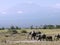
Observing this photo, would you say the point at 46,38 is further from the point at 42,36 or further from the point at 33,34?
the point at 33,34

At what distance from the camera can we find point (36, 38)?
42969mm

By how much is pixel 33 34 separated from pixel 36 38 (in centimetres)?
271

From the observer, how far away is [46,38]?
4103 cm

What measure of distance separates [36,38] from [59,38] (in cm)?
363

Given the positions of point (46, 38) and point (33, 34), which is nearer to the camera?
point (46, 38)

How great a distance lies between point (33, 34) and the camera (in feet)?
150

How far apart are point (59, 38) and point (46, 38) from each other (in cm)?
338

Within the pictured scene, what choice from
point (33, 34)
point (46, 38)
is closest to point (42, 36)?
point (46, 38)

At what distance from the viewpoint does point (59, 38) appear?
43.6 metres

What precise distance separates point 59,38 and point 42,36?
3211 mm

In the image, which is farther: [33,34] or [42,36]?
[33,34]
